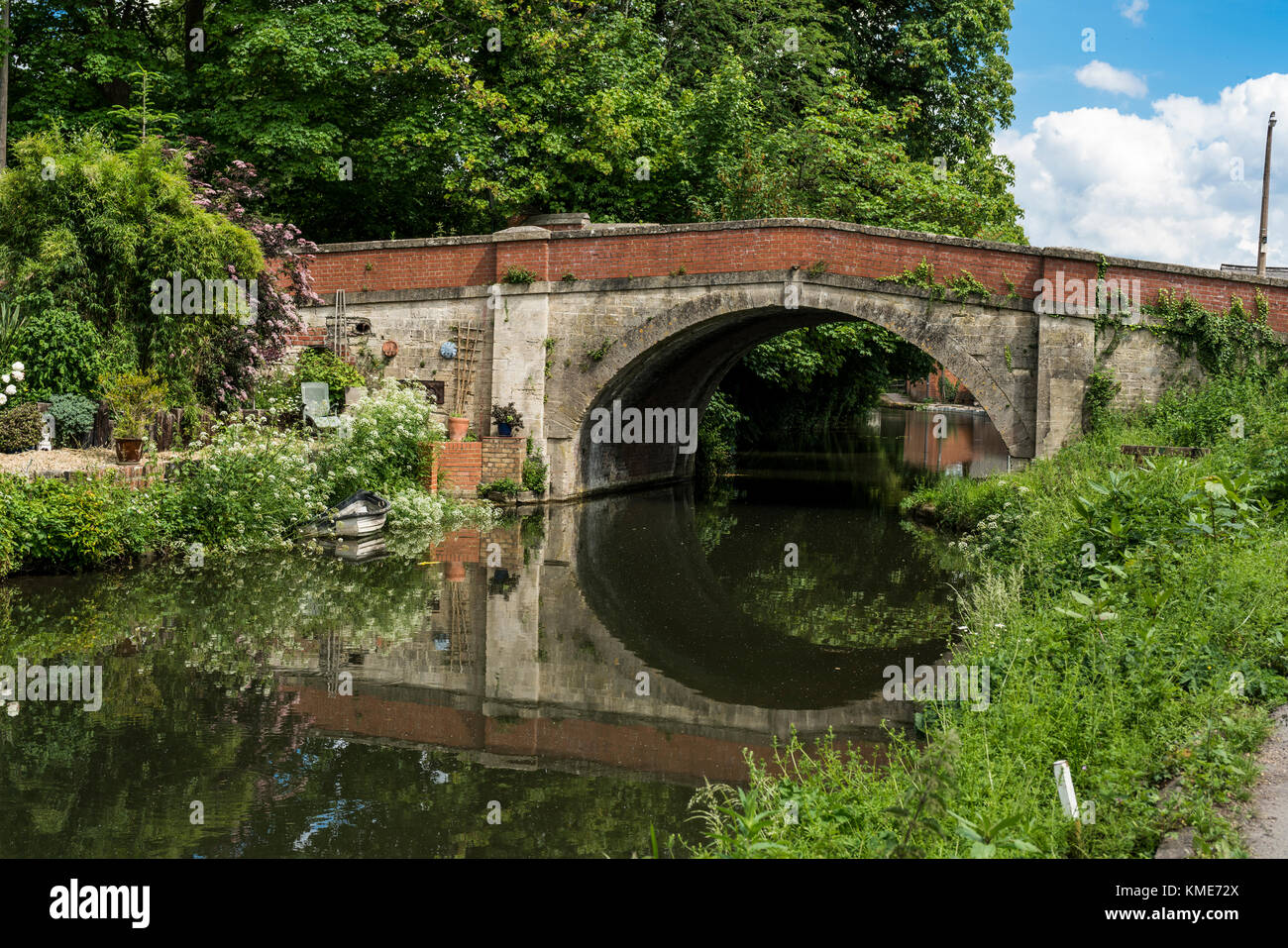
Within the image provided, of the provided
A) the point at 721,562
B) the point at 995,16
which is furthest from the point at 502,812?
the point at 995,16

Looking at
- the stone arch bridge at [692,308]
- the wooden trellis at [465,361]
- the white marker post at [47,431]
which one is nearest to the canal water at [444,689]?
the white marker post at [47,431]

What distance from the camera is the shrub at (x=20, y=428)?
1130cm

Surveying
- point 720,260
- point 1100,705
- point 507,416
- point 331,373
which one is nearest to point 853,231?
point 720,260

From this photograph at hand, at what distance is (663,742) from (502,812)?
129cm

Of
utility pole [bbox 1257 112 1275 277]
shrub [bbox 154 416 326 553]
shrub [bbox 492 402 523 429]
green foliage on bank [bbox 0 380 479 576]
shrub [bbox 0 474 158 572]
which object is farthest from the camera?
utility pole [bbox 1257 112 1275 277]

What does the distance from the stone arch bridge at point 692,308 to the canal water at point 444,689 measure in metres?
3.15

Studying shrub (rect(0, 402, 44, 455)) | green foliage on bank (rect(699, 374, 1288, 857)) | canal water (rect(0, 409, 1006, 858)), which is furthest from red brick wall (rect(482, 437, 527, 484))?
green foliage on bank (rect(699, 374, 1288, 857))

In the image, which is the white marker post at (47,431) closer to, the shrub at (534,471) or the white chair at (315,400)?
the white chair at (315,400)

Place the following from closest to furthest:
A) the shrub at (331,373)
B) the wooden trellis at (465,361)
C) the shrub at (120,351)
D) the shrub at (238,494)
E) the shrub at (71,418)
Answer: the shrub at (238,494)
the shrub at (71,418)
the shrub at (120,351)
the shrub at (331,373)
the wooden trellis at (465,361)

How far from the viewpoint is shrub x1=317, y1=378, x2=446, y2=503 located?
508 inches

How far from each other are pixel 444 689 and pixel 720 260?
9121 mm

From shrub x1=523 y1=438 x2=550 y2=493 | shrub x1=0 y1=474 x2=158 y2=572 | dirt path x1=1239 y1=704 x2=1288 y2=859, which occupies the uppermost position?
shrub x1=523 y1=438 x2=550 y2=493

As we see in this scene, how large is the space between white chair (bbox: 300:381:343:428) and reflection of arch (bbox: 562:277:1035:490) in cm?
318

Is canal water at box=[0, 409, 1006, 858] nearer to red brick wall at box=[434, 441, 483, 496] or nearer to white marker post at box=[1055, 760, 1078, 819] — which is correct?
white marker post at box=[1055, 760, 1078, 819]
